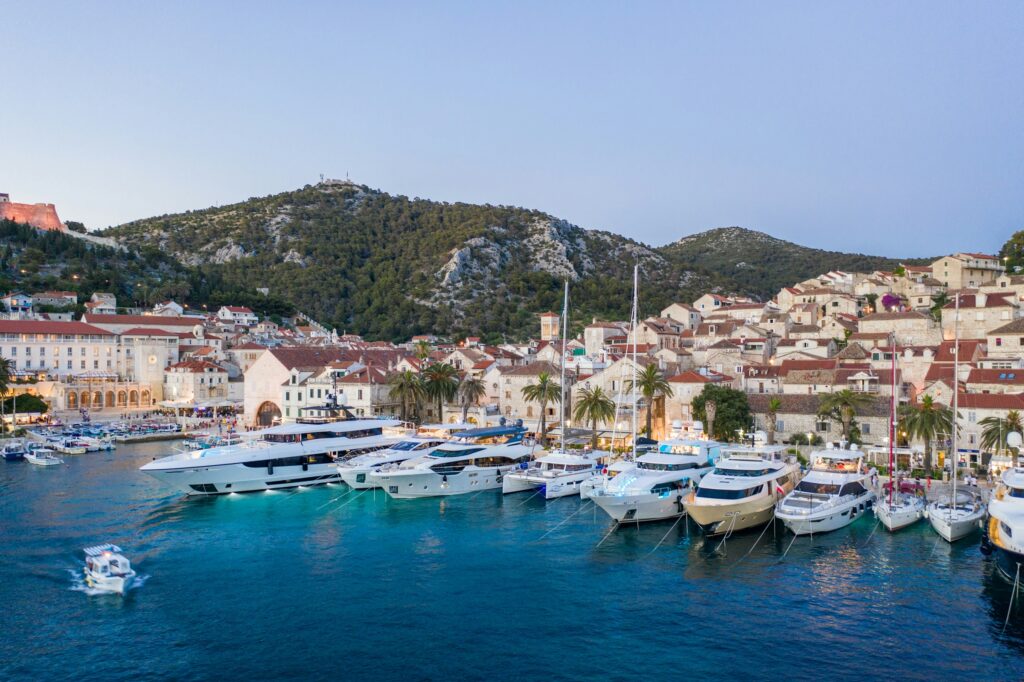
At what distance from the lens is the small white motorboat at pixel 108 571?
90.4 ft

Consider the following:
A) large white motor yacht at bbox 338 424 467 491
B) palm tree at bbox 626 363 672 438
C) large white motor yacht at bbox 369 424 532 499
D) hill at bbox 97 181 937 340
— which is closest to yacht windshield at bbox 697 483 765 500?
large white motor yacht at bbox 369 424 532 499

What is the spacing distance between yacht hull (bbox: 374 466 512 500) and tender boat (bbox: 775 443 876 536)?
17.0 metres

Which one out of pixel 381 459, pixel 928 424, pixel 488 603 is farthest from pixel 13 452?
pixel 928 424

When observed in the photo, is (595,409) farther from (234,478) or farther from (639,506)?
(234,478)

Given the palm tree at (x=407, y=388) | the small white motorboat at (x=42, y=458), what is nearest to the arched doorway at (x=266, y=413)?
the palm tree at (x=407, y=388)

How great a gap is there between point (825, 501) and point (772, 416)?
1800cm

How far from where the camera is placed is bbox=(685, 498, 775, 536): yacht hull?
1341 inches

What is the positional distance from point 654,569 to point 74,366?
91899 millimetres

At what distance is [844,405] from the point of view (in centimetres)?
4844

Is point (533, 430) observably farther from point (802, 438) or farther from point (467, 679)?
point (467, 679)

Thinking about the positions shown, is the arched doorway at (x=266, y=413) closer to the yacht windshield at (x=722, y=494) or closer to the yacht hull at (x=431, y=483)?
the yacht hull at (x=431, y=483)

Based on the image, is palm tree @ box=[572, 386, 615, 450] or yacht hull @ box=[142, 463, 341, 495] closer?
yacht hull @ box=[142, 463, 341, 495]

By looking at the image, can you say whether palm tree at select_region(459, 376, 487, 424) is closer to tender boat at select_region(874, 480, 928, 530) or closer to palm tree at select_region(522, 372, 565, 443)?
palm tree at select_region(522, 372, 565, 443)

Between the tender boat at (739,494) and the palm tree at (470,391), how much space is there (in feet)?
98.1
